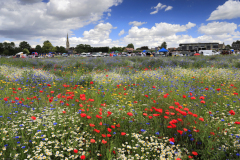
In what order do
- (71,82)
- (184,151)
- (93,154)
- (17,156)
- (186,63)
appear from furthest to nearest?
(186,63) < (71,82) < (184,151) < (93,154) < (17,156)

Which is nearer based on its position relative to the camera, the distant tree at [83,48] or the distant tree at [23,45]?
the distant tree at [23,45]

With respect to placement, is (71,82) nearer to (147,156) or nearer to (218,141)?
(147,156)

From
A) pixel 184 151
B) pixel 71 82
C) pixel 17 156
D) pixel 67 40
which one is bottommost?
pixel 184 151

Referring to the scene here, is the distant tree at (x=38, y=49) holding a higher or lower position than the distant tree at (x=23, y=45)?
lower

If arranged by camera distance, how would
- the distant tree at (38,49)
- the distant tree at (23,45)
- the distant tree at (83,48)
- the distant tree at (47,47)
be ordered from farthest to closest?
1. the distant tree at (83,48)
2. the distant tree at (23,45)
3. the distant tree at (38,49)
4. the distant tree at (47,47)

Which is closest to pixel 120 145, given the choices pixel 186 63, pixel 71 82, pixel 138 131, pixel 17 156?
pixel 138 131

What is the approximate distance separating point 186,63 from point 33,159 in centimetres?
1383

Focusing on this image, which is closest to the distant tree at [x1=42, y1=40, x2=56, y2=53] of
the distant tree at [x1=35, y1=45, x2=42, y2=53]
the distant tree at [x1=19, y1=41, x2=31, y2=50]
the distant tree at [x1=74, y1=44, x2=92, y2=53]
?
the distant tree at [x1=35, y1=45, x2=42, y2=53]

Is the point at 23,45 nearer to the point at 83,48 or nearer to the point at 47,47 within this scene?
the point at 47,47

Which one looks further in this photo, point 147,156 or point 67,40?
point 67,40

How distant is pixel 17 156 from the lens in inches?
87.1

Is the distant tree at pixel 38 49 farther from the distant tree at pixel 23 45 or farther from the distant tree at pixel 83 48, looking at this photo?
the distant tree at pixel 83 48

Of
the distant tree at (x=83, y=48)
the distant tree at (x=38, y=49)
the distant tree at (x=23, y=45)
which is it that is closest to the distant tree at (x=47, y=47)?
the distant tree at (x=38, y=49)

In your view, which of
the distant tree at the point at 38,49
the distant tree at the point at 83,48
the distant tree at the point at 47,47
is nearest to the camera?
the distant tree at the point at 47,47
